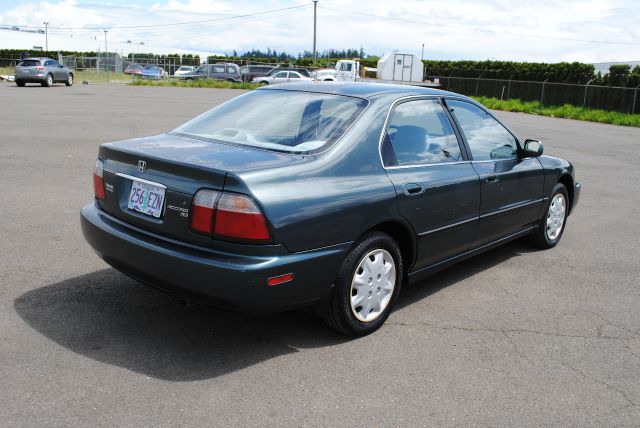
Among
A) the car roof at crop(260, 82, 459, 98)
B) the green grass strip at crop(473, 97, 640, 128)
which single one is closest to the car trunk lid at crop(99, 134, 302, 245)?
the car roof at crop(260, 82, 459, 98)

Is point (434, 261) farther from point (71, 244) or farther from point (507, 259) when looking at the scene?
point (71, 244)

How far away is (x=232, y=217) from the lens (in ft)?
11.0

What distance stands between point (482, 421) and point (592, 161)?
442 inches

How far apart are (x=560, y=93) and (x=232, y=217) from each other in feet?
109

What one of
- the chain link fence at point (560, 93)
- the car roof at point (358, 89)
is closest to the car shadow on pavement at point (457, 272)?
the car roof at point (358, 89)

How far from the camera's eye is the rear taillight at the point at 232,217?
3326mm

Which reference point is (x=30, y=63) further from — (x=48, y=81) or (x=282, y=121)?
(x=282, y=121)

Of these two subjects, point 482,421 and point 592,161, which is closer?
point 482,421

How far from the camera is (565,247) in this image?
6430 mm

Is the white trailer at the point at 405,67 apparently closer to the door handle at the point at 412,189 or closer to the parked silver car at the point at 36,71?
the parked silver car at the point at 36,71

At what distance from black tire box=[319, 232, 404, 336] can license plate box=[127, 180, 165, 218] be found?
3.67ft

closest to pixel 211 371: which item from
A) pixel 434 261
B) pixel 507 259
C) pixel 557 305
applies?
pixel 434 261

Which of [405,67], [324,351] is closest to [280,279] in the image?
[324,351]

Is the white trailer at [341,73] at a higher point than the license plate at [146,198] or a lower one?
higher
